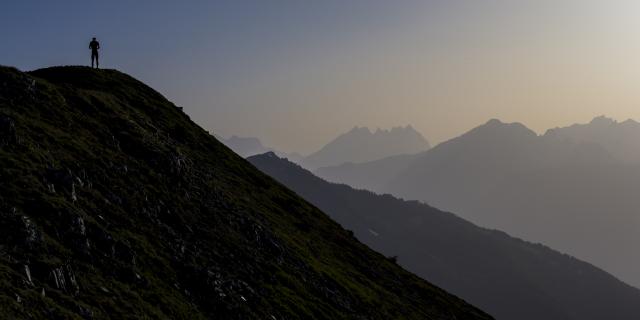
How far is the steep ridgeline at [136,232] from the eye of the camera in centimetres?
3253

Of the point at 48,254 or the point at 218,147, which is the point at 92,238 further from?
the point at 218,147

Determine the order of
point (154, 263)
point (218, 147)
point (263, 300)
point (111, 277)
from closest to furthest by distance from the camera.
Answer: point (111, 277) → point (154, 263) → point (263, 300) → point (218, 147)

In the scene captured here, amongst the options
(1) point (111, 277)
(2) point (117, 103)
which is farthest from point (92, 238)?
(2) point (117, 103)

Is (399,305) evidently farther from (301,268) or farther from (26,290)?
(26,290)

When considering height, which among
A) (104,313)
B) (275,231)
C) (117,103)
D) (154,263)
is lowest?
(104,313)

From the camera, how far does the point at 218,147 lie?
94562mm

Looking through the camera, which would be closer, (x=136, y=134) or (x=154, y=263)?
(x=154, y=263)

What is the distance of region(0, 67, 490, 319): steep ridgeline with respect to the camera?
3253cm

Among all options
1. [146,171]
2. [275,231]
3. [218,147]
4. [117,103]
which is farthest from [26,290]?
[218,147]

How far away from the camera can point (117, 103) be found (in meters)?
73.6

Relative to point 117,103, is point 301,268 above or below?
below

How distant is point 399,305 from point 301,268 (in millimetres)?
21194

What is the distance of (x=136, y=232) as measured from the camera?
43.0m

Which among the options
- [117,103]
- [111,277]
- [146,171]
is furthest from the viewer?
[117,103]
